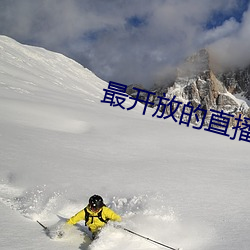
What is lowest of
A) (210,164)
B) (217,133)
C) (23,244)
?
(23,244)

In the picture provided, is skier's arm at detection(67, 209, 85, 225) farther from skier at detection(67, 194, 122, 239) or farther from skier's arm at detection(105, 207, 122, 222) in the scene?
skier's arm at detection(105, 207, 122, 222)

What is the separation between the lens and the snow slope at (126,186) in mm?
5414

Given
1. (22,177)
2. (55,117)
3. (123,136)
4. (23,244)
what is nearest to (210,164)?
(123,136)

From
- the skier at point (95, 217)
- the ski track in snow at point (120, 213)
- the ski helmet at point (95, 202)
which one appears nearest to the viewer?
the ski track in snow at point (120, 213)

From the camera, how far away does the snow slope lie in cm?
541

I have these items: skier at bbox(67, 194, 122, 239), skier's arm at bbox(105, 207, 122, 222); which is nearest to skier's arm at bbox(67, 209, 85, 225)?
skier at bbox(67, 194, 122, 239)

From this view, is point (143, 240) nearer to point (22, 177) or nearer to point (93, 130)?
point (22, 177)

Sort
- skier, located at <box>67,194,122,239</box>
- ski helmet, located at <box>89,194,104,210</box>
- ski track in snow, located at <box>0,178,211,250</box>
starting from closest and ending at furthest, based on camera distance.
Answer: ski track in snow, located at <box>0,178,211,250</box> < ski helmet, located at <box>89,194,104,210</box> < skier, located at <box>67,194,122,239</box>

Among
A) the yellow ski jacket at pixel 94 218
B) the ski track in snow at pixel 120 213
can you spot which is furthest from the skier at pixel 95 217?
the ski track in snow at pixel 120 213

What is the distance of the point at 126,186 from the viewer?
7859 millimetres

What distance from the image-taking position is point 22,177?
806 cm

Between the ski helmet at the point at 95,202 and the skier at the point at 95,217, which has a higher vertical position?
the ski helmet at the point at 95,202

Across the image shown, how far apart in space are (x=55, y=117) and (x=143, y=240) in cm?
1321

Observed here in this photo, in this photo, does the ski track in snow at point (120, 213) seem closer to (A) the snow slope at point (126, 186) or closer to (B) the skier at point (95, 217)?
(A) the snow slope at point (126, 186)
